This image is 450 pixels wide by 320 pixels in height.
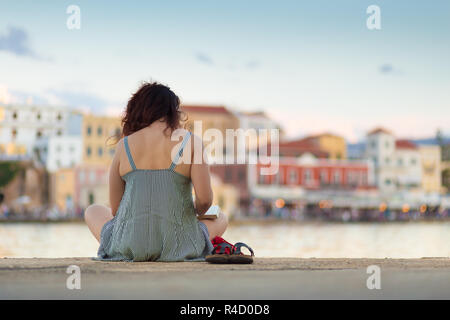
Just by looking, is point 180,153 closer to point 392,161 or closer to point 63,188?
point 63,188

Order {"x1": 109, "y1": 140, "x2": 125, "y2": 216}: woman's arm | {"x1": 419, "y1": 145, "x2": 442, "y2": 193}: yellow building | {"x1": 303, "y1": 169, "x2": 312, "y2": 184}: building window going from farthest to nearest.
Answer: {"x1": 419, "y1": 145, "x2": 442, "y2": 193}: yellow building < {"x1": 303, "y1": 169, "x2": 312, "y2": 184}: building window < {"x1": 109, "y1": 140, "x2": 125, "y2": 216}: woman's arm

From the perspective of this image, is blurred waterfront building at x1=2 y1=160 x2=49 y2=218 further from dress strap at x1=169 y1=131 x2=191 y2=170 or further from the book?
dress strap at x1=169 y1=131 x2=191 y2=170

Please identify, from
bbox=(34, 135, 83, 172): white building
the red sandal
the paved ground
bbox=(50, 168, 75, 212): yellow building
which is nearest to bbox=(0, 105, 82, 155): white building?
bbox=(34, 135, 83, 172): white building

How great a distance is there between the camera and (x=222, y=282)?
2.99m

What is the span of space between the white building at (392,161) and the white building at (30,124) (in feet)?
86.4

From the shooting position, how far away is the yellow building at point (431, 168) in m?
75.3

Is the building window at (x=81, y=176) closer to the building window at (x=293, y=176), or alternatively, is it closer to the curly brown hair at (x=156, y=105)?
the building window at (x=293, y=176)

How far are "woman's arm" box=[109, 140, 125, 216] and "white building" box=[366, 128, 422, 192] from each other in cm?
6325

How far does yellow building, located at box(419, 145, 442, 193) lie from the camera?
75.3 m

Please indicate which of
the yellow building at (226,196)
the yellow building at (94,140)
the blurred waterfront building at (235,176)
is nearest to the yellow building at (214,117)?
the blurred waterfront building at (235,176)

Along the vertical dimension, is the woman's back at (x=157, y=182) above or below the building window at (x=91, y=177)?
above

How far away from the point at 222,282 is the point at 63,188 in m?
51.6

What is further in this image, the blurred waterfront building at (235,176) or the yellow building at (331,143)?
the yellow building at (331,143)
